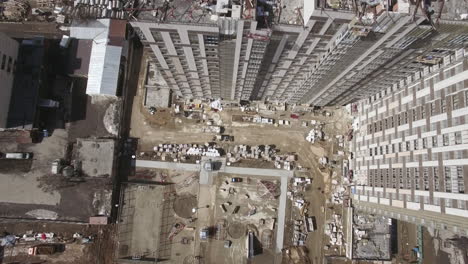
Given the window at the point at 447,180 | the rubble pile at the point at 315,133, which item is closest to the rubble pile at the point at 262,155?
the rubble pile at the point at 315,133

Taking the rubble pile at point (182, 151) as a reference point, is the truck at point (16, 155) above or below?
below

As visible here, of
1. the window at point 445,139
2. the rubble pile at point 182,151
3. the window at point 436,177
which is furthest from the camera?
the rubble pile at point 182,151

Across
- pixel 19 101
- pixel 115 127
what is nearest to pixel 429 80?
pixel 115 127

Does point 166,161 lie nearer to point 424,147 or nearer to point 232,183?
point 232,183

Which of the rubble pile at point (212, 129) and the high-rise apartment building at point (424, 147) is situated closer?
the high-rise apartment building at point (424, 147)

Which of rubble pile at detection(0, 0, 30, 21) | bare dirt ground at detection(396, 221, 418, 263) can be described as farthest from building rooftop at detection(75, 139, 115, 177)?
bare dirt ground at detection(396, 221, 418, 263)

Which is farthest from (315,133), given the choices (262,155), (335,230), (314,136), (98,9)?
(98,9)

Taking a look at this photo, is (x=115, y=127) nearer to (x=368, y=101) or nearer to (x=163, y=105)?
(x=163, y=105)

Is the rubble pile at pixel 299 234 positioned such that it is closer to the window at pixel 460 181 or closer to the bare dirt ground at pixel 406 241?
the bare dirt ground at pixel 406 241
